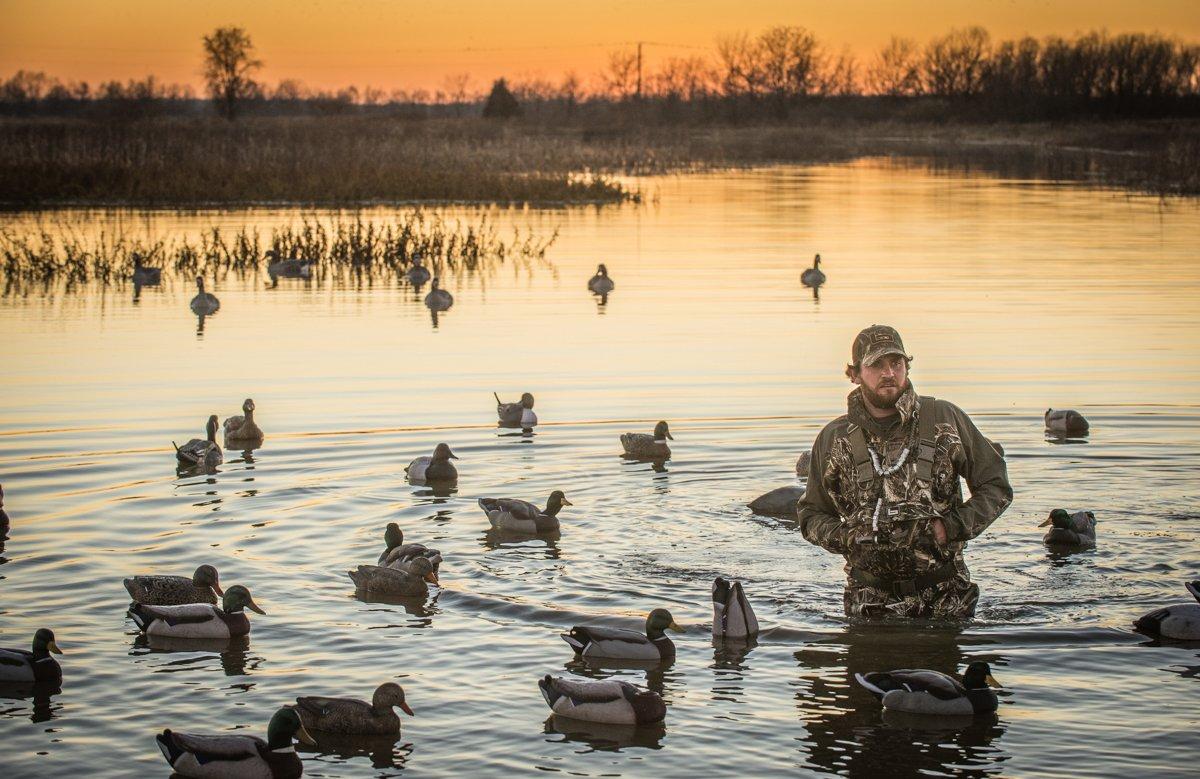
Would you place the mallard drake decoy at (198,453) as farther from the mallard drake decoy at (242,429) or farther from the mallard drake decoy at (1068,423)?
the mallard drake decoy at (1068,423)

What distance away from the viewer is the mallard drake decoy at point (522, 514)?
13.3 metres

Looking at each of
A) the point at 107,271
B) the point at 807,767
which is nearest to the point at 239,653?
the point at 807,767

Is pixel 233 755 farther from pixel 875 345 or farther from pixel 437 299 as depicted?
pixel 437 299

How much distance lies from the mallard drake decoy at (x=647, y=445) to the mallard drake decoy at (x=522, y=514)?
97.6 inches

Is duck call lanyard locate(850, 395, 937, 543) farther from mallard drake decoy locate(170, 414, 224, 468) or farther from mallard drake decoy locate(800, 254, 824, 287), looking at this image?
mallard drake decoy locate(800, 254, 824, 287)

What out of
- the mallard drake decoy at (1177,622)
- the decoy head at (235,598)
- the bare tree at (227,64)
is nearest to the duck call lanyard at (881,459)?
the mallard drake decoy at (1177,622)

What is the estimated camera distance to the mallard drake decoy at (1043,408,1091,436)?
16906 millimetres

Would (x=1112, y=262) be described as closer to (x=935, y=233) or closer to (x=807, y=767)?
(x=935, y=233)

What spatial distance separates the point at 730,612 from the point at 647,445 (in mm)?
5902

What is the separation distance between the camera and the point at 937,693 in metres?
9.14

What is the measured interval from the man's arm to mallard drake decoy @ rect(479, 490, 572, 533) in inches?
185

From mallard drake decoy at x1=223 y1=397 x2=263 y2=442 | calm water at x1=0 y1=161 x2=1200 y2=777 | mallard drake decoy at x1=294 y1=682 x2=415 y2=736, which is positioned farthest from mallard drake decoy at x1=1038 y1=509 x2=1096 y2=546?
mallard drake decoy at x1=223 y1=397 x2=263 y2=442

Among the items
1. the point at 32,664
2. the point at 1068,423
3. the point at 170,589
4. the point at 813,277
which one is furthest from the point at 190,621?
the point at 813,277

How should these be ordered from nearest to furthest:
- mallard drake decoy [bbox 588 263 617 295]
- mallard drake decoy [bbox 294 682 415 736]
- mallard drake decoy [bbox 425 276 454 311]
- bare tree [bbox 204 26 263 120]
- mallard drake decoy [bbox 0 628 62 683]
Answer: mallard drake decoy [bbox 294 682 415 736] < mallard drake decoy [bbox 0 628 62 683] < mallard drake decoy [bbox 425 276 454 311] < mallard drake decoy [bbox 588 263 617 295] < bare tree [bbox 204 26 263 120]
